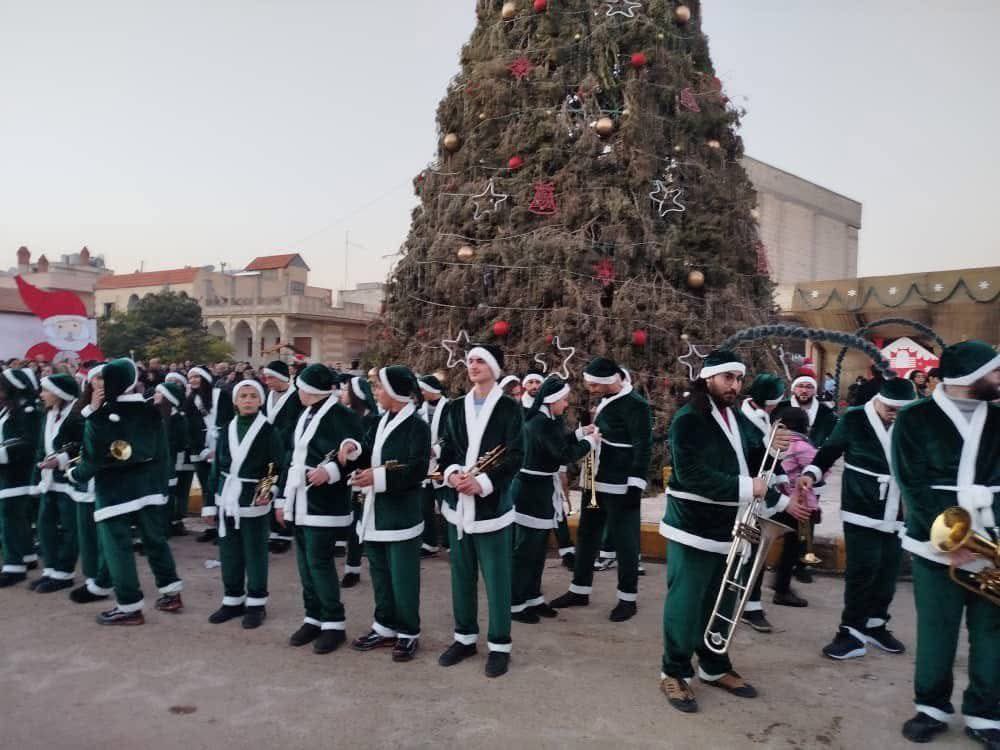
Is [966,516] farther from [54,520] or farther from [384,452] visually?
[54,520]

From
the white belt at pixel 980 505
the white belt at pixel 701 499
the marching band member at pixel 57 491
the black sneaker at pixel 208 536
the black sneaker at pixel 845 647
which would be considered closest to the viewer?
the white belt at pixel 980 505

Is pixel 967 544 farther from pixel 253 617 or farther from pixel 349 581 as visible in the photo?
pixel 349 581

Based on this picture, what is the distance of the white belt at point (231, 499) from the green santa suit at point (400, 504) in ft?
3.84

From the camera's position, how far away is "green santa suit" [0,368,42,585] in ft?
22.5

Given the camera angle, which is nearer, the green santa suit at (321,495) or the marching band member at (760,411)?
the green santa suit at (321,495)

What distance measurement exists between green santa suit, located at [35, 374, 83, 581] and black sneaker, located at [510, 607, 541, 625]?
4206 mm

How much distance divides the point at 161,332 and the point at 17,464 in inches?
1531

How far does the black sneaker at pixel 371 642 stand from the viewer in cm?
530

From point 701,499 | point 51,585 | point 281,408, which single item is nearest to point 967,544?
point 701,499

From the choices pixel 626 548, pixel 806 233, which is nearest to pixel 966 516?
pixel 626 548

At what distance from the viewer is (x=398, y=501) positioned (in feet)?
16.9

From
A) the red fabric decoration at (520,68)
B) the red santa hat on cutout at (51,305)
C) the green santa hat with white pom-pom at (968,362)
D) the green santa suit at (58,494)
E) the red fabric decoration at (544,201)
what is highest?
the red fabric decoration at (520,68)

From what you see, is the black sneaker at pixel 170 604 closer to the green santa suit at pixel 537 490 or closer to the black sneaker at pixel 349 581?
the black sneaker at pixel 349 581

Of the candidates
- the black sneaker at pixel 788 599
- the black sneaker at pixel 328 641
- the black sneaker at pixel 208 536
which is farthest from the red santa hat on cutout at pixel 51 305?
the black sneaker at pixel 788 599
